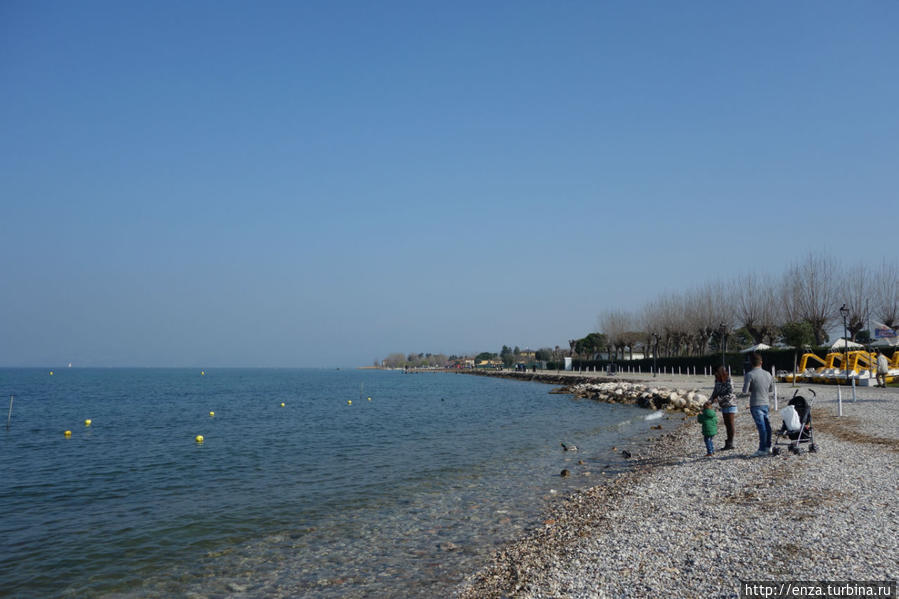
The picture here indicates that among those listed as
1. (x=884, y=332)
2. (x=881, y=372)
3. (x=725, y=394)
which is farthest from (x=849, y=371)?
(x=725, y=394)

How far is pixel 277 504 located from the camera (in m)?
13.6

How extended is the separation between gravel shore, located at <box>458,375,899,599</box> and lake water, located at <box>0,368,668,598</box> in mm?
1230

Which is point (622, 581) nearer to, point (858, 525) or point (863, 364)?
point (858, 525)

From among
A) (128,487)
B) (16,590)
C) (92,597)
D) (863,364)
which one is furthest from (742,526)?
(863,364)

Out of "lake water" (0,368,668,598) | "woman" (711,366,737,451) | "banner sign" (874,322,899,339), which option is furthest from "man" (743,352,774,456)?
"banner sign" (874,322,899,339)

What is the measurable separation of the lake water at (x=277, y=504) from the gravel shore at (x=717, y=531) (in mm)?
1230

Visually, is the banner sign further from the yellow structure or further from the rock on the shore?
the rock on the shore

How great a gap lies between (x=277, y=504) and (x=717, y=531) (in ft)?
32.7

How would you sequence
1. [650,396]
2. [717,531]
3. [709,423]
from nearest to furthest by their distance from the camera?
[717,531]
[709,423]
[650,396]

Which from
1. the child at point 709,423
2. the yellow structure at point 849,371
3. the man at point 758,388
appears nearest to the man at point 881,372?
the yellow structure at point 849,371

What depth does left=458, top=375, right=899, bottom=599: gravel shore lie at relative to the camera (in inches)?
252

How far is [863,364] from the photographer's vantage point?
121ft

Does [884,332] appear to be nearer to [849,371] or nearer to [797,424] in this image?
[849,371]

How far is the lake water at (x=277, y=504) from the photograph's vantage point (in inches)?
356
